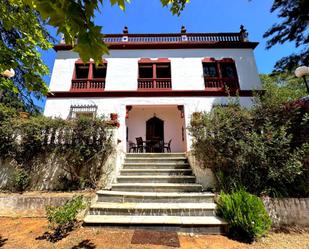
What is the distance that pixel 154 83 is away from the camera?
430 inches

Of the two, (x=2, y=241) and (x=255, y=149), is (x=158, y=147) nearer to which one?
(x=255, y=149)

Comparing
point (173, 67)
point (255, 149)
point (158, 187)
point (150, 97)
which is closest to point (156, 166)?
point (158, 187)

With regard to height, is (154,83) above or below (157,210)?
above

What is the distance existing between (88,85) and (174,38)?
20.0ft

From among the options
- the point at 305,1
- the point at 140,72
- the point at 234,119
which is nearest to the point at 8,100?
the point at 140,72

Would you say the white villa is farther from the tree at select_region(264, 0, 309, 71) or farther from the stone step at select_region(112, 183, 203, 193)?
the stone step at select_region(112, 183, 203, 193)

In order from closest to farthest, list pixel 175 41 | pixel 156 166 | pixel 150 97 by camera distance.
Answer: pixel 156 166, pixel 150 97, pixel 175 41

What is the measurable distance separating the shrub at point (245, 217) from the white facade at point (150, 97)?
601cm

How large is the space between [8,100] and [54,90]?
510 cm

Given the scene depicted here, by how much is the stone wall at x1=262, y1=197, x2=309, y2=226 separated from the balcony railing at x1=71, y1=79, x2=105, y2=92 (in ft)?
30.6

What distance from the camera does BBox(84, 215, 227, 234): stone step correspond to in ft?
12.4

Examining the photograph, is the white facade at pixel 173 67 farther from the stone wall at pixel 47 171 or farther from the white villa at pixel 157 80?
the stone wall at pixel 47 171

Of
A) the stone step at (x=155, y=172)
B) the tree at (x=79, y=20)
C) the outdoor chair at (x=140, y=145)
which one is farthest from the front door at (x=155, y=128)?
the tree at (x=79, y=20)

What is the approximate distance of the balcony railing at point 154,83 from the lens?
10.9 meters
